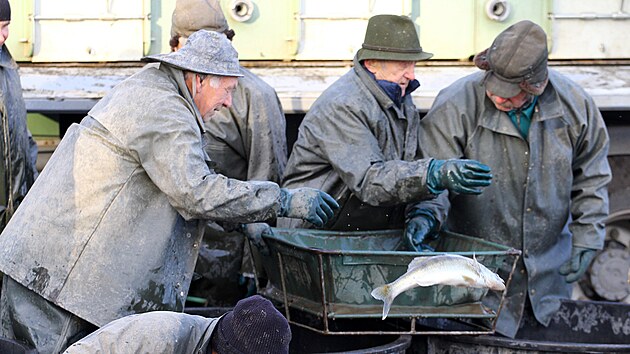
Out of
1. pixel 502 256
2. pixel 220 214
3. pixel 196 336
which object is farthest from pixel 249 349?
pixel 502 256

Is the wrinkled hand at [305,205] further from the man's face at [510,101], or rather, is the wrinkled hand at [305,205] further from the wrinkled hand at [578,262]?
the wrinkled hand at [578,262]

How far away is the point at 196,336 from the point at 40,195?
1076mm

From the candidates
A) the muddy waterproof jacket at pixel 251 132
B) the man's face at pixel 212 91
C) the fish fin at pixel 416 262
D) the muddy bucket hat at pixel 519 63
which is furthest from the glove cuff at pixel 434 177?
the muddy waterproof jacket at pixel 251 132

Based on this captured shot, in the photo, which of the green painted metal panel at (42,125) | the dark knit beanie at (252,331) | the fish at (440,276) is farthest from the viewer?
the green painted metal panel at (42,125)

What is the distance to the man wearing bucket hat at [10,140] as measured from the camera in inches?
237

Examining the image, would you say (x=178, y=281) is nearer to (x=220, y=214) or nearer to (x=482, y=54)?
(x=220, y=214)

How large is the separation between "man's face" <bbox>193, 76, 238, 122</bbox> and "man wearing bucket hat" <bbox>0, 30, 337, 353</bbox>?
60mm

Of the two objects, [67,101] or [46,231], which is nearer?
[46,231]

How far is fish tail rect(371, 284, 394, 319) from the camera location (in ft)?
16.2

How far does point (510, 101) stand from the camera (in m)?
5.86

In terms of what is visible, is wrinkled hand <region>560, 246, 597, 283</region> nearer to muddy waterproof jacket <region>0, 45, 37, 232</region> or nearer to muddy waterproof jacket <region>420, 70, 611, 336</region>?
muddy waterproof jacket <region>420, 70, 611, 336</region>

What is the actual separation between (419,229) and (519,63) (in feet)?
2.69

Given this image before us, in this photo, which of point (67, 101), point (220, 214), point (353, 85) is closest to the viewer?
point (220, 214)

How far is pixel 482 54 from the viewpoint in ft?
20.2
